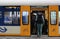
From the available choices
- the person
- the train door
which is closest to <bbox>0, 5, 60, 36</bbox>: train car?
the train door

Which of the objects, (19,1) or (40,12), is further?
(40,12)

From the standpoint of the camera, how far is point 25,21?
45.7 ft

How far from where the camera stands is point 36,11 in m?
14.3

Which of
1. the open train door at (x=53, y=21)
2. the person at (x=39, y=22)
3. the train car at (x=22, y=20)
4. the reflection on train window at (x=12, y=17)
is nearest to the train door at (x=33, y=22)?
the train car at (x=22, y=20)

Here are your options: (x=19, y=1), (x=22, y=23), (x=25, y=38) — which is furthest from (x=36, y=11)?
(x=19, y=1)

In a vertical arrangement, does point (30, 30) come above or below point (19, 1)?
below

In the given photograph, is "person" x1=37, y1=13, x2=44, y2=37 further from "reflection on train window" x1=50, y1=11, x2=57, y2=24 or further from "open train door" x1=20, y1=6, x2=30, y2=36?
"reflection on train window" x1=50, y1=11, x2=57, y2=24

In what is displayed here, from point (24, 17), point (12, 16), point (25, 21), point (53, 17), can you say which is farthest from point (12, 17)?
point (53, 17)

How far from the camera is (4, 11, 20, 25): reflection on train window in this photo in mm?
14049

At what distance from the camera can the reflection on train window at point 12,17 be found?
46.1 ft

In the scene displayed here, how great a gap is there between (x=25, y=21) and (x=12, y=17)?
0.92m

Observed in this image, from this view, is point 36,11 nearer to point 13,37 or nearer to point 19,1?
point 13,37

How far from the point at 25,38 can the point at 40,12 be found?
2263 millimetres

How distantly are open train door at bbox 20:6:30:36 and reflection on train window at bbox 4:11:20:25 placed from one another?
333 mm
